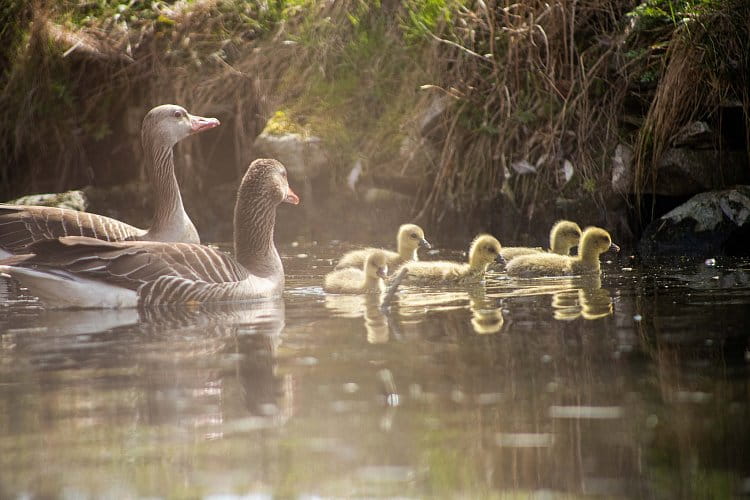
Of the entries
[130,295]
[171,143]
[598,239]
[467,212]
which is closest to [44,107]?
[171,143]

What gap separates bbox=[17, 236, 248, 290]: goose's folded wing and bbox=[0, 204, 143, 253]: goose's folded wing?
1052 millimetres

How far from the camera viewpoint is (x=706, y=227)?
32.9 ft

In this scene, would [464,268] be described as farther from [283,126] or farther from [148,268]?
[283,126]

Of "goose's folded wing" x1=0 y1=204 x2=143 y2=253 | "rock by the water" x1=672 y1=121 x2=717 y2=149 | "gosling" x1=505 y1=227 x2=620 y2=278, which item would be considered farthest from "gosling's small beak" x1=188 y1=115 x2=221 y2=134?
"rock by the water" x1=672 y1=121 x2=717 y2=149

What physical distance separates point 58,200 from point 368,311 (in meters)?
7.28

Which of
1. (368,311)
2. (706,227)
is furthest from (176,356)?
(706,227)

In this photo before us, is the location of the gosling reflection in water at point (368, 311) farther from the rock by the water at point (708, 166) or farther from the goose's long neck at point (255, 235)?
the rock by the water at point (708, 166)

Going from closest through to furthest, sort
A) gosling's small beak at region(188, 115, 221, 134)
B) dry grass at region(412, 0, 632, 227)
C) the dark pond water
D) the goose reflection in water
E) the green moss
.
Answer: the dark pond water < the goose reflection in water < gosling's small beak at region(188, 115, 221, 134) < dry grass at region(412, 0, 632, 227) < the green moss

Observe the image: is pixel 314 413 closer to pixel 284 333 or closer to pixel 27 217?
pixel 284 333

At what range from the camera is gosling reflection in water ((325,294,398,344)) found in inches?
237

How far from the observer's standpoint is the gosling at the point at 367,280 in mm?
8008

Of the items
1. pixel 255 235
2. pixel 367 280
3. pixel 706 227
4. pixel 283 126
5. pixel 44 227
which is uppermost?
pixel 283 126

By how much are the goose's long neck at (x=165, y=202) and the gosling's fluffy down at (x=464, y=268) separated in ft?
7.08

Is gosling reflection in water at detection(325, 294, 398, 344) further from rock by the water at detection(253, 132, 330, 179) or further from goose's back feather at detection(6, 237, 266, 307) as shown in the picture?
rock by the water at detection(253, 132, 330, 179)
